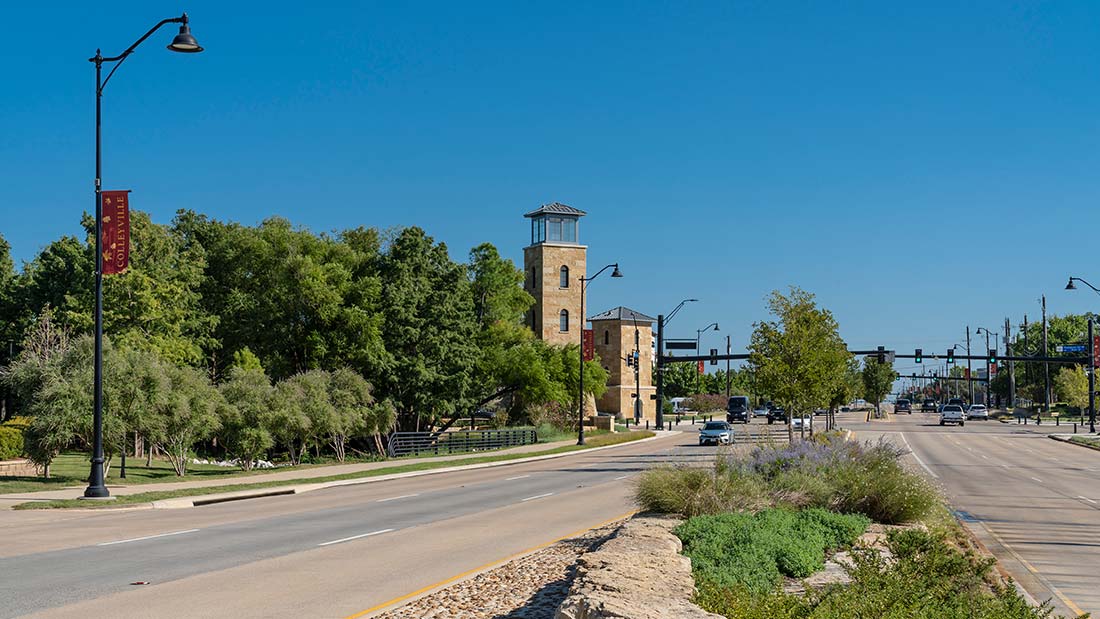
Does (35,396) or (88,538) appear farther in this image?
(35,396)

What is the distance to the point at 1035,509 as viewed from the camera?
23.3 m

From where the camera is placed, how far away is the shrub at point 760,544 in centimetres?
1011

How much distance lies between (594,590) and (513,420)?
6559 cm

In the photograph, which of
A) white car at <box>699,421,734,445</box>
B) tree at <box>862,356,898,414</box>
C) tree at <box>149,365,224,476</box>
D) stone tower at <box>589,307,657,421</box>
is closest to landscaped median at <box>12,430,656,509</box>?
tree at <box>149,365,224,476</box>

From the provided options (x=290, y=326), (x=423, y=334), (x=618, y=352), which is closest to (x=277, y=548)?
(x=423, y=334)

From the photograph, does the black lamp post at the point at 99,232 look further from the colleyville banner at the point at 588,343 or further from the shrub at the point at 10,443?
the colleyville banner at the point at 588,343

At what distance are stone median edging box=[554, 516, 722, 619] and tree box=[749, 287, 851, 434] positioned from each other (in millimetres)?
32238

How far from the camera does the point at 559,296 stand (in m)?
89.4

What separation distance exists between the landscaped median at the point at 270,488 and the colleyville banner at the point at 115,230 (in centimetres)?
555

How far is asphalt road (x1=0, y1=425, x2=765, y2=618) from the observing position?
36.4 ft

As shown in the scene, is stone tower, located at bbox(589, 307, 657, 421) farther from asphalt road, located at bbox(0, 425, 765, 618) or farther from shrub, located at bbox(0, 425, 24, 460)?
asphalt road, located at bbox(0, 425, 765, 618)

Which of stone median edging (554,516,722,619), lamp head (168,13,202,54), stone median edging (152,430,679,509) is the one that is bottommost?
stone median edging (152,430,679,509)

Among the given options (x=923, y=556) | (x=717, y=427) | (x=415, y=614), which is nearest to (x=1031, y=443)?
(x=717, y=427)

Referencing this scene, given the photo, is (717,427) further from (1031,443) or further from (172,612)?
(172,612)
